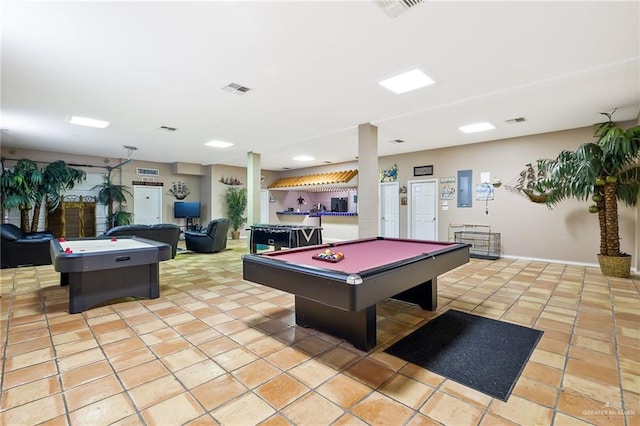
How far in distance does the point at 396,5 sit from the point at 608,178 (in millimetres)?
4875

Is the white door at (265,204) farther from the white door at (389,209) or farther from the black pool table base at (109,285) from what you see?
the black pool table base at (109,285)

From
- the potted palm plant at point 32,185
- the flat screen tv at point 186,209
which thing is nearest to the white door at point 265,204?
the flat screen tv at point 186,209

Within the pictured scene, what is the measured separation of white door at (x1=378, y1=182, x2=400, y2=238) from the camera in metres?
8.88

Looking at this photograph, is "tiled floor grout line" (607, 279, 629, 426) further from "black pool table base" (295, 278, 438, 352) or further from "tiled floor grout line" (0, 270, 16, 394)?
"tiled floor grout line" (0, 270, 16, 394)

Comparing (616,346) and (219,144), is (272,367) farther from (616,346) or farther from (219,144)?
(219,144)

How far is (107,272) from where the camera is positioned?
361 cm

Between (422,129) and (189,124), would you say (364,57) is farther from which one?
(189,124)

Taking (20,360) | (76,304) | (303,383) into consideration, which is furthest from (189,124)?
(303,383)

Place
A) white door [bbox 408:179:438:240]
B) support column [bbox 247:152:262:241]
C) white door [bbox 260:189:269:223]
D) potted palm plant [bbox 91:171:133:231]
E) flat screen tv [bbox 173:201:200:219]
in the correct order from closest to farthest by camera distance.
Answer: white door [bbox 408:179:438:240], support column [bbox 247:152:262:241], potted palm plant [bbox 91:171:133:231], flat screen tv [bbox 173:201:200:219], white door [bbox 260:189:269:223]

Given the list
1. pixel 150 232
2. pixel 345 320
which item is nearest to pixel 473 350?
pixel 345 320

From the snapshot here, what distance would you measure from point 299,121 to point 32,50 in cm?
369

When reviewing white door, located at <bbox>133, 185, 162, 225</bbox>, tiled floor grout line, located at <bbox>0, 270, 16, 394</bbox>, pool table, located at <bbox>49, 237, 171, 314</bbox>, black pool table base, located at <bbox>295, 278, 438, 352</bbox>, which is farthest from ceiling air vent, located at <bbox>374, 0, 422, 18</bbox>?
white door, located at <bbox>133, 185, 162, 225</bbox>

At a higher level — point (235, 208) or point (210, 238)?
point (235, 208)

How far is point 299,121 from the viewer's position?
18.8ft
